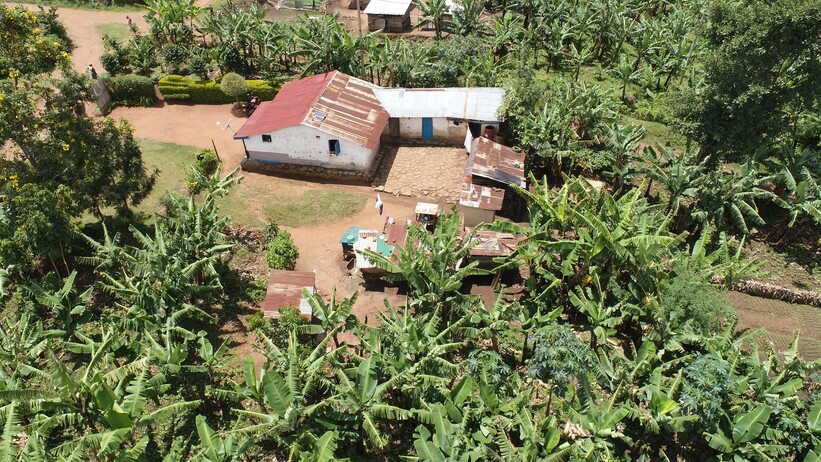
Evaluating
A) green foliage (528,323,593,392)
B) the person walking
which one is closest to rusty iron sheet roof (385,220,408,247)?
the person walking

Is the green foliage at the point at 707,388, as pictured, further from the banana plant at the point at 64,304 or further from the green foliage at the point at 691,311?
the banana plant at the point at 64,304

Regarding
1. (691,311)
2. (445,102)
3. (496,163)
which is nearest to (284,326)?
(691,311)

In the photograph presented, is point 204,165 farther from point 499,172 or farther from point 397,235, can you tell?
point 499,172

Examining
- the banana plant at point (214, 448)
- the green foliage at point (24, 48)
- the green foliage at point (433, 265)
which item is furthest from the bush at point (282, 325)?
the green foliage at point (24, 48)

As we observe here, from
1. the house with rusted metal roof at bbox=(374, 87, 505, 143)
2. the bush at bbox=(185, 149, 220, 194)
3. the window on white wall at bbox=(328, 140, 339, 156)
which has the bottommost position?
the bush at bbox=(185, 149, 220, 194)

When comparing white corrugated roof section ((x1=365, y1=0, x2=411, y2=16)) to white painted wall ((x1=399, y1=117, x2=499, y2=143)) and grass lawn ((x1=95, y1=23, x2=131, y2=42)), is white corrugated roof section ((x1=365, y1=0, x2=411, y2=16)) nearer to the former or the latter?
white painted wall ((x1=399, y1=117, x2=499, y2=143))

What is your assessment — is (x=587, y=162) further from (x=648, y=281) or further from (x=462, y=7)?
(x=462, y=7)

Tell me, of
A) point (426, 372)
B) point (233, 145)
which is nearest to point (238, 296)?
point (426, 372)
